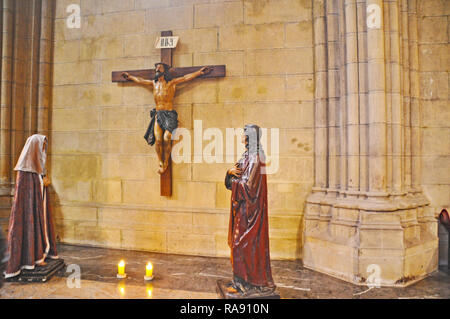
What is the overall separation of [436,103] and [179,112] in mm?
3861

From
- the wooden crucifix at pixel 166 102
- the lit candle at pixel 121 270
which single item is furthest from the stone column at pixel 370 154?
the lit candle at pixel 121 270

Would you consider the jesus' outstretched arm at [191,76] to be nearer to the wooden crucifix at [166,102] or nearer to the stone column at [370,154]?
the wooden crucifix at [166,102]

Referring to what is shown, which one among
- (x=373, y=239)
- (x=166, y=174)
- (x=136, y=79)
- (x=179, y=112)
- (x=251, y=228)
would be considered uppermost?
(x=136, y=79)

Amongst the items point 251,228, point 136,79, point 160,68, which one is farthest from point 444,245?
point 136,79

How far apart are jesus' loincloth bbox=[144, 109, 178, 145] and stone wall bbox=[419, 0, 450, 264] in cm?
372

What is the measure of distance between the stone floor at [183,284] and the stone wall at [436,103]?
1121 millimetres

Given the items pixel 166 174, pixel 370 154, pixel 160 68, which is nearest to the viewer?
pixel 370 154

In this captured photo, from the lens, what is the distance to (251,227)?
322 centimetres

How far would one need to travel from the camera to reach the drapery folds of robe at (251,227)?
3223 mm

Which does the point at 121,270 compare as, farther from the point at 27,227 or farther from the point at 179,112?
the point at 179,112

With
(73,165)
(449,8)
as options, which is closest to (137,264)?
(73,165)

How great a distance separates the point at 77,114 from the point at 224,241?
3434mm

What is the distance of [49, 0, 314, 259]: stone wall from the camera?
4.94 metres

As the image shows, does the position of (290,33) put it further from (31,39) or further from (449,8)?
(31,39)
